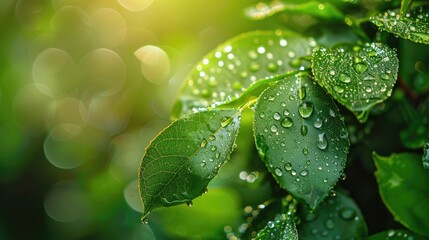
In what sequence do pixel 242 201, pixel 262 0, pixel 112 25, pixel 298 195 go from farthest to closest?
pixel 112 25, pixel 262 0, pixel 242 201, pixel 298 195

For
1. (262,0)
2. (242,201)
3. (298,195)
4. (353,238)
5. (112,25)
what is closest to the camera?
(298,195)

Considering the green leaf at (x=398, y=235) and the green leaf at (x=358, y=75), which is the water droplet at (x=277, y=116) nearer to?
the green leaf at (x=358, y=75)

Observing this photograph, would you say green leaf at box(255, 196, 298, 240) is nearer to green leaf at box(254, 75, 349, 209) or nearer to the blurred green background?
green leaf at box(254, 75, 349, 209)

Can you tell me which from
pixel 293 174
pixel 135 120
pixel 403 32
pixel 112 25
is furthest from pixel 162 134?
pixel 112 25

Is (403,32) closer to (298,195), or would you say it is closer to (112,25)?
(298,195)

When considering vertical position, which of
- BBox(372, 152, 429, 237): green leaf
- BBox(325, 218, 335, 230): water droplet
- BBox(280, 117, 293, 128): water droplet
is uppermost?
BBox(280, 117, 293, 128): water droplet

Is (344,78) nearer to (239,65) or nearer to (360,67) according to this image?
(360,67)

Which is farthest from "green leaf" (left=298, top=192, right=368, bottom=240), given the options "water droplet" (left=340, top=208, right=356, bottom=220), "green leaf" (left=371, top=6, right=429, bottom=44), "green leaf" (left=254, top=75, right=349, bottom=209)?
"green leaf" (left=371, top=6, right=429, bottom=44)
